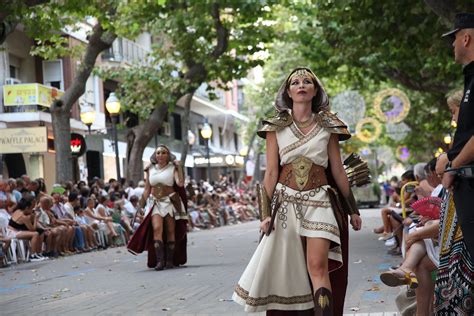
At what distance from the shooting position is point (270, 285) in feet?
22.9

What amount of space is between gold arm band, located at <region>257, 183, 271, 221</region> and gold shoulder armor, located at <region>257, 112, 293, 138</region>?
42 cm

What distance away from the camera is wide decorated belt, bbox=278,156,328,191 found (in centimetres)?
718

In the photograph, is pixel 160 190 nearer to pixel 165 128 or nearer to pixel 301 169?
pixel 301 169

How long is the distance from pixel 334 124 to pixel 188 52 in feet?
73.1

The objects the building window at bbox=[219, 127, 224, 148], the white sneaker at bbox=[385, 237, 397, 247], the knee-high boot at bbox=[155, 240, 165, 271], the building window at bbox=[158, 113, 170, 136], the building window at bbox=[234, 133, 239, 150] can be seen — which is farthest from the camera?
the building window at bbox=[234, 133, 239, 150]

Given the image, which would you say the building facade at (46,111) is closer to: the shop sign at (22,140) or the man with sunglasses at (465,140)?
the shop sign at (22,140)

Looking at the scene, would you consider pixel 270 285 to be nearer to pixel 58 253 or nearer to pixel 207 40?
pixel 58 253

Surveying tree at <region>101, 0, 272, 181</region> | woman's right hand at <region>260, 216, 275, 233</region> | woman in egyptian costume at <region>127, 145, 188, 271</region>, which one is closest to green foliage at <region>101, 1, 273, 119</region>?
tree at <region>101, 0, 272, 181</region>

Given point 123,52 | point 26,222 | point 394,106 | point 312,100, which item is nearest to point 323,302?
point 312,100

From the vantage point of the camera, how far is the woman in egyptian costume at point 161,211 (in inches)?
594

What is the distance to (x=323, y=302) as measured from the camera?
6797mm

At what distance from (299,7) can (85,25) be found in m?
12.3

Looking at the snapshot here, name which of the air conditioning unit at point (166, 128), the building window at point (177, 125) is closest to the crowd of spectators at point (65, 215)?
the air conditioning unit at point (166, 128)

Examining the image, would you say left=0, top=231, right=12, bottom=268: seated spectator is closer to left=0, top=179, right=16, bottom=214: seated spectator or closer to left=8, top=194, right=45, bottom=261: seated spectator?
left=8, top=194, right=45, bottom=261: seated spectator
